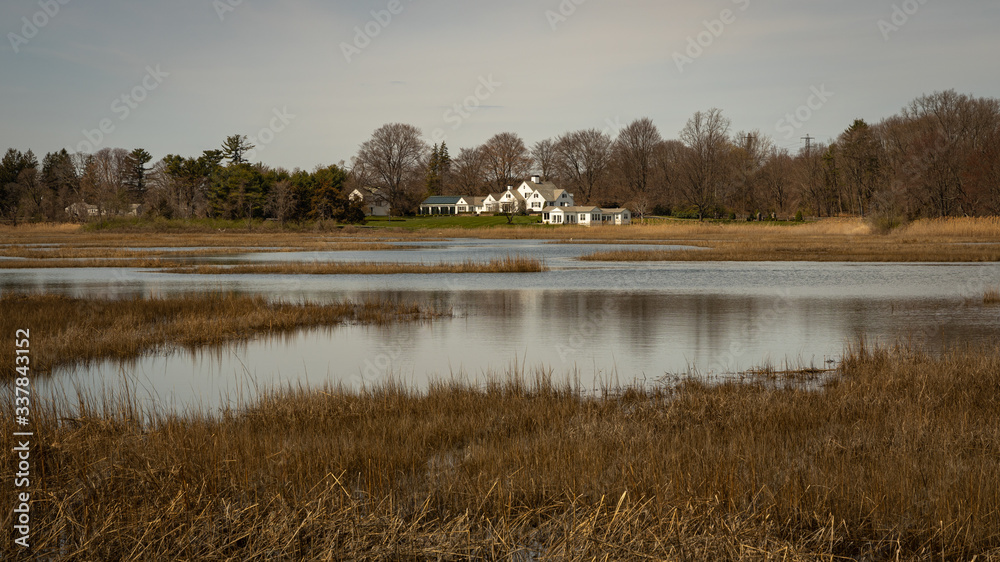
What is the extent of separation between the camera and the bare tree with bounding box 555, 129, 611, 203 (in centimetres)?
13362

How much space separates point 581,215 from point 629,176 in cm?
1356

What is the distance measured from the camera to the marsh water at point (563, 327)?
13.2 m

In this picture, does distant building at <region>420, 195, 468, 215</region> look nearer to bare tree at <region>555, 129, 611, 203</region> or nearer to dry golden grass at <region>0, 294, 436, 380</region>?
bare tree at <region>555, 129, 611, 203</region>

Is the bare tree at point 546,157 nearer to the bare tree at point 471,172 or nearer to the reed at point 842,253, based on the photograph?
the bare tree at point 471,172

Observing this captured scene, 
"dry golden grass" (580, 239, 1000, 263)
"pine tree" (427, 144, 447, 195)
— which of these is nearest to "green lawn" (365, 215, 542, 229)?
"pine tree" (427, 144, 447, 195)

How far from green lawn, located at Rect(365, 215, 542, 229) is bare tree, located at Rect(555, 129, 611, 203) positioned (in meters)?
18.9

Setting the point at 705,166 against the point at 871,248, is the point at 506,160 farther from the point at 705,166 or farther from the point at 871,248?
the point at 871,248

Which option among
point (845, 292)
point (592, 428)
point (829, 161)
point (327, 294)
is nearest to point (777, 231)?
point (829, 161)

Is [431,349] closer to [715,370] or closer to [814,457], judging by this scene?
[715,370]

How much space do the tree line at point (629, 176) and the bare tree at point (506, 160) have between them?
245 millimetres

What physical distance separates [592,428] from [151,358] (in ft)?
34.6

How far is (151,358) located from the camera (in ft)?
48.4

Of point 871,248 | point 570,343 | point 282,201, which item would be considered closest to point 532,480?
point 570,343

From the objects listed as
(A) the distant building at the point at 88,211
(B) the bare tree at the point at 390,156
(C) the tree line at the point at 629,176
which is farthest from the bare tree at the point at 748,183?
(A) the distant building at the point at 88,211
